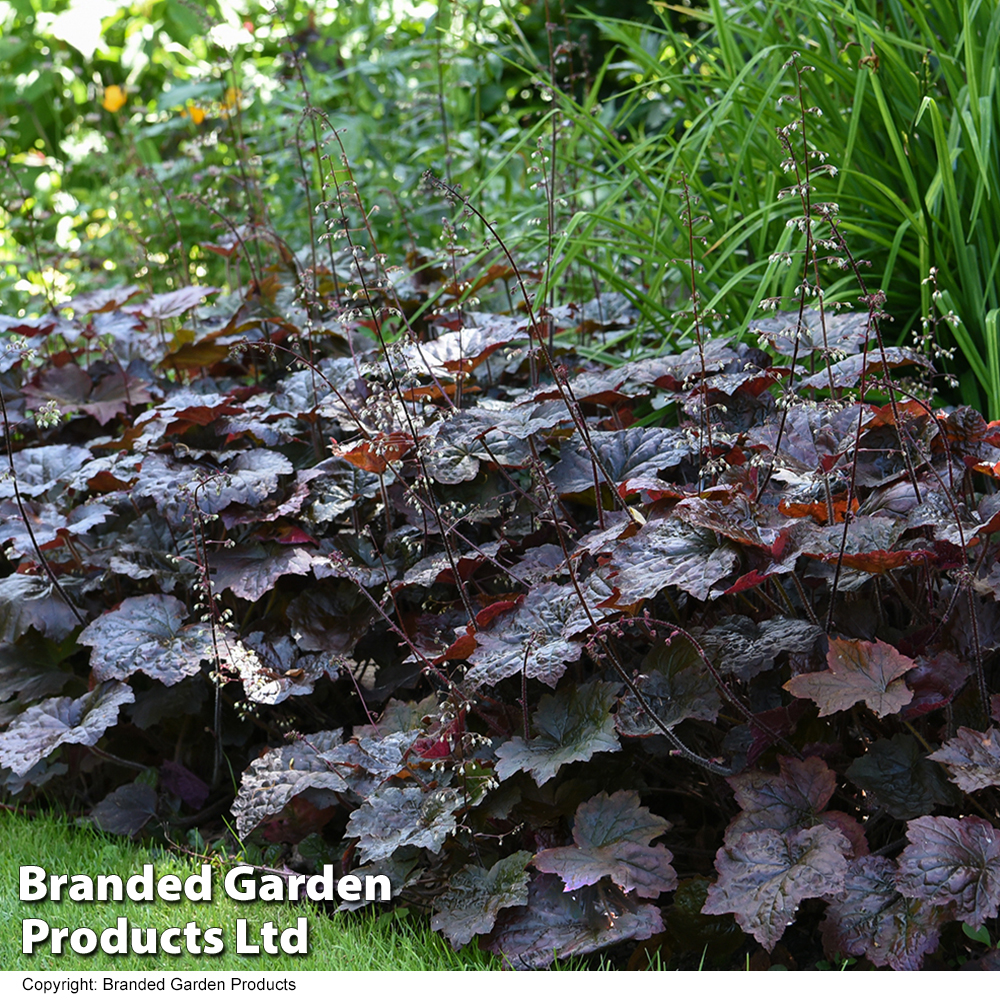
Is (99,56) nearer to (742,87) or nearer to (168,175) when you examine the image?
(168,175)

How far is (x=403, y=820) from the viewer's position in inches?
65.9

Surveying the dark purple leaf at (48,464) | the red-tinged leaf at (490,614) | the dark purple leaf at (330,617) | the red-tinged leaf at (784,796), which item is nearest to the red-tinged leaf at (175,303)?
the dark purple leaf at (48,464)

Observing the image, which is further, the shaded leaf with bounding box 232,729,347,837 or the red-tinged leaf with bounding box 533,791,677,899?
the shaded leaf with bounding box 232,729,347,837

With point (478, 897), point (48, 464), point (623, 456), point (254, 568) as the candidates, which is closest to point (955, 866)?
point (478, 897)

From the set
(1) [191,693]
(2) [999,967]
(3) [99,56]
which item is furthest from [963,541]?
(3) [99,56]

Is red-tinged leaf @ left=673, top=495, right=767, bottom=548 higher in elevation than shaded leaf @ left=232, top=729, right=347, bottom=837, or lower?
higher

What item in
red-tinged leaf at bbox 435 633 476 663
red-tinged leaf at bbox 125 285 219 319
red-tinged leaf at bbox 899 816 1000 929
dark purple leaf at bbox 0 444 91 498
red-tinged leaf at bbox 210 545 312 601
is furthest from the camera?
red-tinged leaf at bbox 125 285 219 319

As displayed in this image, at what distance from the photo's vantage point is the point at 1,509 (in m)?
2.35

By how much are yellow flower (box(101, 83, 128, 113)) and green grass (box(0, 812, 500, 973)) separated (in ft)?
15.8

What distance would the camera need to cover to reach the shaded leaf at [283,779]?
1815 millimetres

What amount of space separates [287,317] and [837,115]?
1.49 m

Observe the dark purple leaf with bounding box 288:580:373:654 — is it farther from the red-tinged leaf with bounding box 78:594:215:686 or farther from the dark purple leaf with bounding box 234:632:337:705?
the red-tinged leaf with bounding box 78:594:215:686

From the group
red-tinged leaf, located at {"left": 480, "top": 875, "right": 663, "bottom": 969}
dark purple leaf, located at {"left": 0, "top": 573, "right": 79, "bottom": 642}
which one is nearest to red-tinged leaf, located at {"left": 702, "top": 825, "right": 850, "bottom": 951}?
red-tinged leaf, located at {"left": 480, "top": 875, "right": 663, "bottom": 969}

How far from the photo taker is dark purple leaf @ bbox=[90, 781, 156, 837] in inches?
83.0
